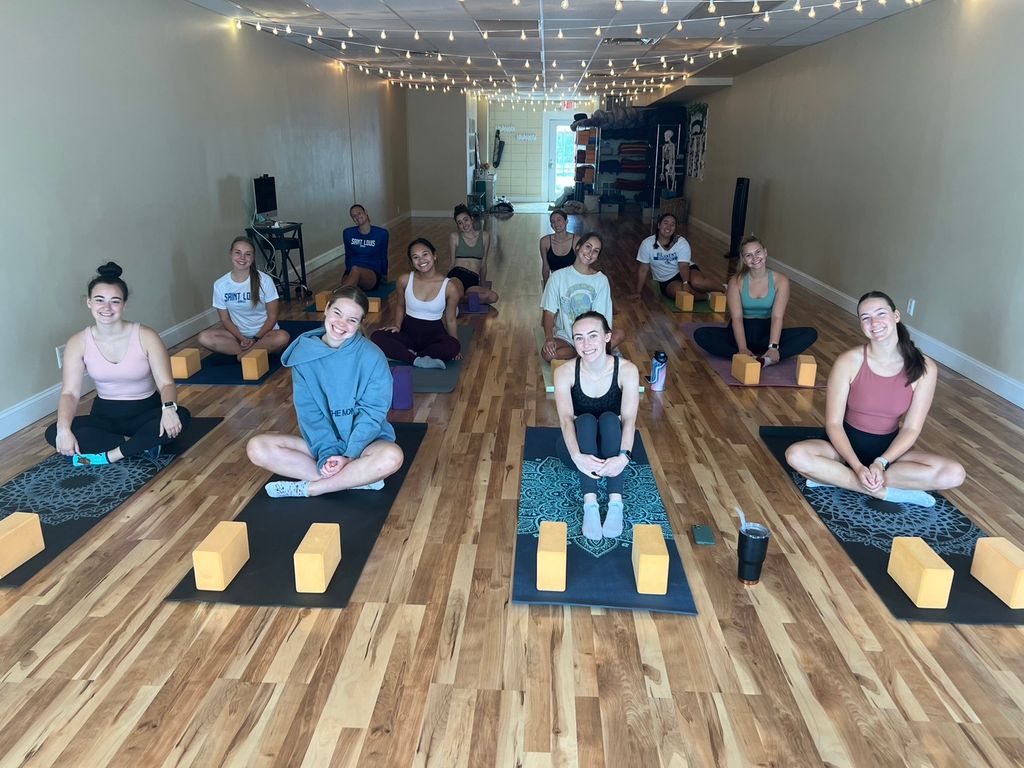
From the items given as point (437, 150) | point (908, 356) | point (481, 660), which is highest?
point (437, 150)

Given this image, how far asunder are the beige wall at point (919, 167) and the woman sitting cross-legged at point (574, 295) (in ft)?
7.74

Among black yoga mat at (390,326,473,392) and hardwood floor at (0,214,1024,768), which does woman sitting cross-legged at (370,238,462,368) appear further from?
hardwood floor at (0,214,1024,768)

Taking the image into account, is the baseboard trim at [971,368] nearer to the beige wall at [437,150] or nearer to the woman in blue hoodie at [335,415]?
the woman in blue hoodie at [335,415]

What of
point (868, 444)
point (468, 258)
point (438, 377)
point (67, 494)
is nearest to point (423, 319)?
point (438, 377)

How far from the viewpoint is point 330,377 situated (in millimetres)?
3029

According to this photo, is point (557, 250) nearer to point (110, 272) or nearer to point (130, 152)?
point (130, 152)

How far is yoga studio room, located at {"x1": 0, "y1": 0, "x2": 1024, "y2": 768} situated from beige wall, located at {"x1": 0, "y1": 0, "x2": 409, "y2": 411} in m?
0.03

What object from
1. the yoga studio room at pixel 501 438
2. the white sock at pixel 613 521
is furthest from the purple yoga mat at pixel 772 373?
the white sock at pixel 613 521

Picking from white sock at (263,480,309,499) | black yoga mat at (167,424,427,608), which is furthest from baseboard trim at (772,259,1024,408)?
white sock at (263,480,309,499)

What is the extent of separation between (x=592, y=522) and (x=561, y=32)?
5.39 metres

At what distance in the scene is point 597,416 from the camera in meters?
3.14

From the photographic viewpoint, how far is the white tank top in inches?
196

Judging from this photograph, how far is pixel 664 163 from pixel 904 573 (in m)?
13.2

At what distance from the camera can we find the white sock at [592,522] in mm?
2773
